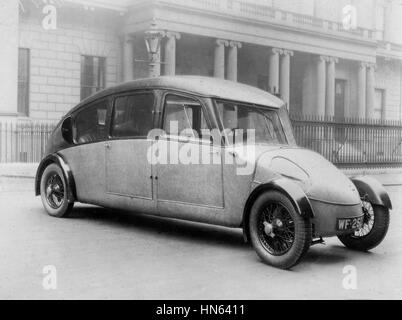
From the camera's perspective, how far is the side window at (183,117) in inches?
267

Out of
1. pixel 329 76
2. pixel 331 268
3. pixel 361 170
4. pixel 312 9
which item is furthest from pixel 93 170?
pixel 312 9

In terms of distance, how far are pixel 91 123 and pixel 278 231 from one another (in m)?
3.67

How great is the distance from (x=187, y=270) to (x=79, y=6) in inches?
829

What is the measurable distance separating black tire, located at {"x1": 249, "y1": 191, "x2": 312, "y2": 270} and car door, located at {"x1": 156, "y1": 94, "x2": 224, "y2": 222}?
0.67 metres

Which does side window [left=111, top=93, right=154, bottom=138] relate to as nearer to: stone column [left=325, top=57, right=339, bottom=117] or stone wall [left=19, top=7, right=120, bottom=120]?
stone wall [left=19, top=7, right=120, bottom=120]

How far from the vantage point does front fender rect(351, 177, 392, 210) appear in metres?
6.42

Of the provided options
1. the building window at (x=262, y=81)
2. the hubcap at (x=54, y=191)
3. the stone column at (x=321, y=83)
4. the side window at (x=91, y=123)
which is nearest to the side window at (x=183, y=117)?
the side window at (x=91, y=123)

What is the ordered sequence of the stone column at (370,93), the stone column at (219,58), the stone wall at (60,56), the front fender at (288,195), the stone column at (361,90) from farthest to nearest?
the stone column at (370,93) → the stone column at (361,90) → the stone column at (219,58) → the stone wall at (60,56) → the front fender at (288,195)

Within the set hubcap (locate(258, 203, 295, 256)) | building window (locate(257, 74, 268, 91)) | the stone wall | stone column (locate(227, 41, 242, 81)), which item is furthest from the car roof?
building window (locate(257, 74, 268, 91))

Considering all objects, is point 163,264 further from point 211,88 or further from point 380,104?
point 380,104

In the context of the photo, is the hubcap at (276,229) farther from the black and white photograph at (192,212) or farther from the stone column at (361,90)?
the stone column at (361,90)

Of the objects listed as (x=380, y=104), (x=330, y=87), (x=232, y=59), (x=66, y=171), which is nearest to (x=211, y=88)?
(x=66, y=171)

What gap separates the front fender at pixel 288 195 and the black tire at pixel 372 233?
132 centimetres

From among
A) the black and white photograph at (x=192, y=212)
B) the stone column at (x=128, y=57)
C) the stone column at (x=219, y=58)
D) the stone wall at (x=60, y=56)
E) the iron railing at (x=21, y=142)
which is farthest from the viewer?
the stone column at (x=219, y=58)
